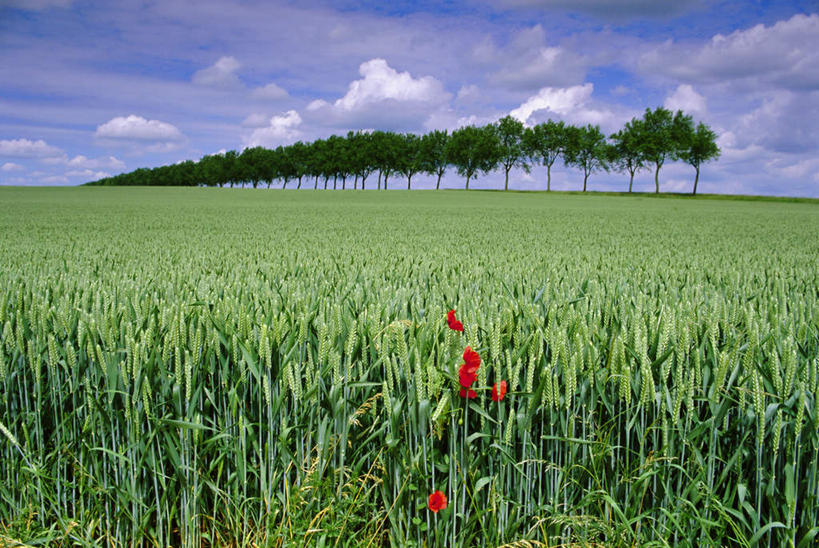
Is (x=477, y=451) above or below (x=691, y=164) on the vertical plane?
below

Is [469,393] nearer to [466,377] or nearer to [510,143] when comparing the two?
[466,377]

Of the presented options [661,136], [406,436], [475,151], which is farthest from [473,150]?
[406,436]

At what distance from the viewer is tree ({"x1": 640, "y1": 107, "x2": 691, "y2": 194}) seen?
63.8 m

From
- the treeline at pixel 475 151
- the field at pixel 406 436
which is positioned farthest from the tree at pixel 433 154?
the field at pixel 406 436

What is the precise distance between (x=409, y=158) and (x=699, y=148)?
38.9 metres

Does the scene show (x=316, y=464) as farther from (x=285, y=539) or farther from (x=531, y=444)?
(x=531, y=444)

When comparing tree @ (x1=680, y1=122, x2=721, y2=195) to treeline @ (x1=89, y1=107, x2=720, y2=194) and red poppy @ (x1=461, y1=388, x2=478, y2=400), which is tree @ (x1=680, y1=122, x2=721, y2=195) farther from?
red poppy @ (x1=461, y1=388, x2=478, y2=400)

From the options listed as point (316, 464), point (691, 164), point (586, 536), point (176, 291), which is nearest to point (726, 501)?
point (586, 536)

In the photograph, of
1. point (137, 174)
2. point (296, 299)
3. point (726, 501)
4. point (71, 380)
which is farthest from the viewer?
point (137, 174)

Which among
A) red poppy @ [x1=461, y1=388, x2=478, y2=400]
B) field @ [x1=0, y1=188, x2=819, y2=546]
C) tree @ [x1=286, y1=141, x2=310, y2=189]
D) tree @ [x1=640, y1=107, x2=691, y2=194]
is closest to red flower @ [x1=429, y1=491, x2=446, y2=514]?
field @ [x1=0, y1=188, x2=819, y2=546]

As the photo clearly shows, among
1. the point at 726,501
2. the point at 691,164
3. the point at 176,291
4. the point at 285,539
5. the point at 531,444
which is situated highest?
the point at 691,164

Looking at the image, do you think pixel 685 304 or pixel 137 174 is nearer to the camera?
pixel 685 304

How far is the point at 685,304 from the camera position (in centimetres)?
302

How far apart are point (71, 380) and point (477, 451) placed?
1.73 meters
